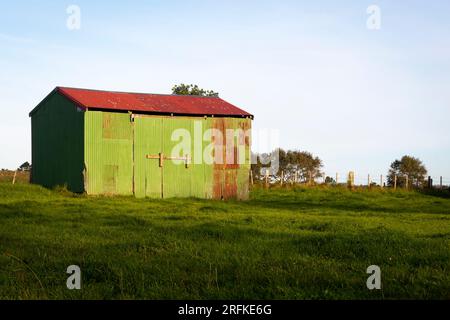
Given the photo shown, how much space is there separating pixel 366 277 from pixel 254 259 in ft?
6.92

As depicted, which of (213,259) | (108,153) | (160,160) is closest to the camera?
(213,259)

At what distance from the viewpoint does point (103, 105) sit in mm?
30109

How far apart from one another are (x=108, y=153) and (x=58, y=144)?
3943 millimetres

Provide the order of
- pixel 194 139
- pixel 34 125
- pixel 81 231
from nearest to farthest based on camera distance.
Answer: pixel 81 231, pixel 194 139, pixel 34 125

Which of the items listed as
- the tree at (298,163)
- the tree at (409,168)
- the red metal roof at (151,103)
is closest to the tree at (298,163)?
the tree at (298,163)

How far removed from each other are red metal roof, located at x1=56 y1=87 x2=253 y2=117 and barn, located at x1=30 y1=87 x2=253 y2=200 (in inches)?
2.3

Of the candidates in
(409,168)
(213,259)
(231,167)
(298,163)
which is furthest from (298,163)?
(213,259)

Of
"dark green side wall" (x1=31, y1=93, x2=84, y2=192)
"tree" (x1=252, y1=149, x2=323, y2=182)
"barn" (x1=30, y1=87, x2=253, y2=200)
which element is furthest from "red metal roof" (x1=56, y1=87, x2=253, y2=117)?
"tree" (x1=252, y1=149, x2=323, y2=182)

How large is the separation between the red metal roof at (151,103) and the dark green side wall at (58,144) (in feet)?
2.54

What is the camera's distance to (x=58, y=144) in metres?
31.8

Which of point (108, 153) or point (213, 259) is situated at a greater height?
point (108, 153)

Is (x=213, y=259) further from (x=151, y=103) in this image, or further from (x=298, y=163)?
(x=298, y=163)

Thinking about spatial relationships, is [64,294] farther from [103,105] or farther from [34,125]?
[34,125]
